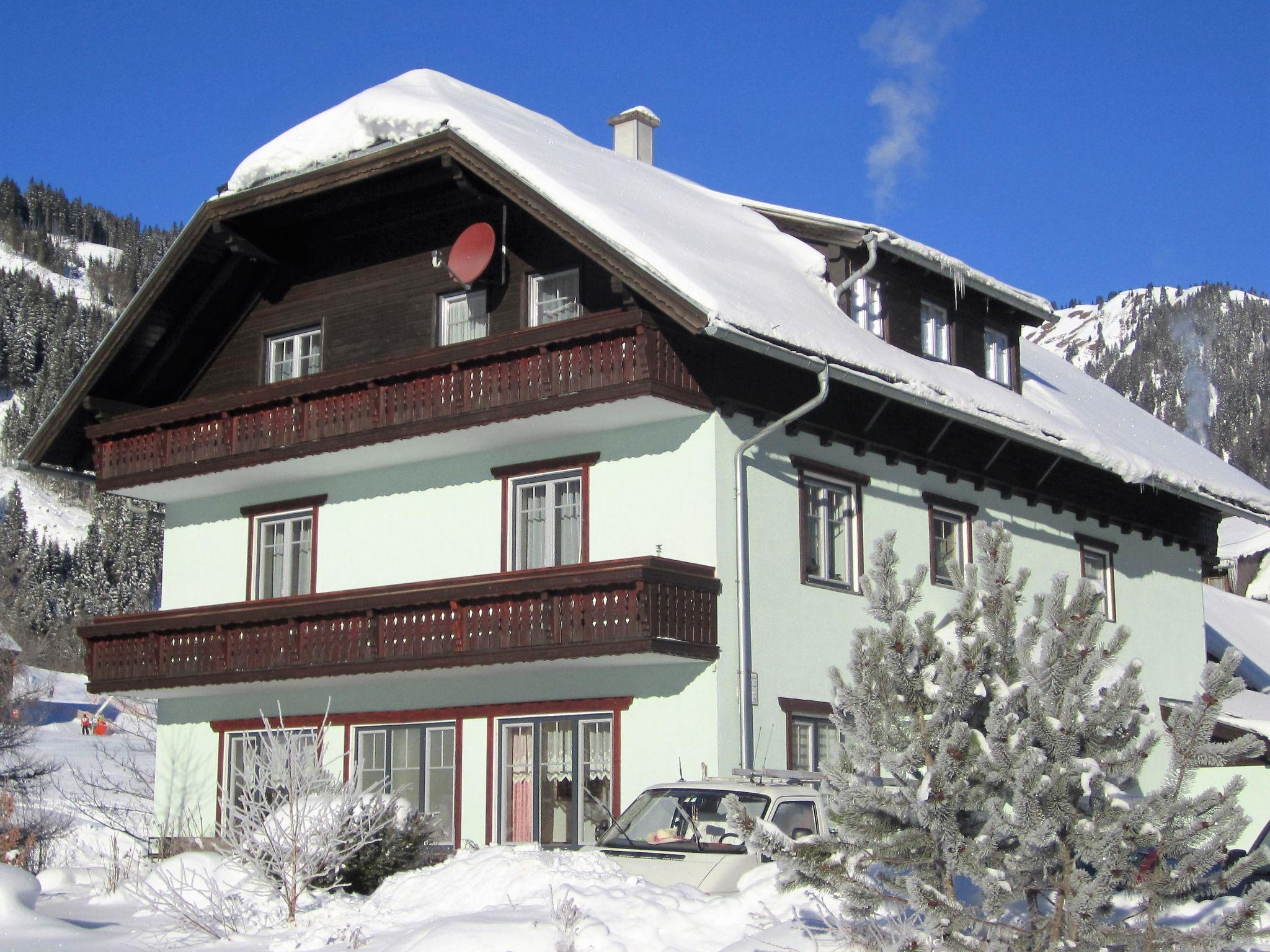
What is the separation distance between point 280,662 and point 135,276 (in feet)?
624

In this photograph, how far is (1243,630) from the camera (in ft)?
97.7

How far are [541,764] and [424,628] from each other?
2.16m

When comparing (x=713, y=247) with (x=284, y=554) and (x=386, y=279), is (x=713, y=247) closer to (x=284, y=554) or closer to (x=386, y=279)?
(x=386, y=279)

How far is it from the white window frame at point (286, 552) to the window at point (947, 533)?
8.33m

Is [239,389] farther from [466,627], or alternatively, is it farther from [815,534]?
[815,534]

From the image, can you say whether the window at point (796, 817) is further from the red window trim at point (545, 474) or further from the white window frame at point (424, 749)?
the white window frame at point (424, 749)

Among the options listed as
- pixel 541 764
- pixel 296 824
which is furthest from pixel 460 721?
A: pixel 296 824

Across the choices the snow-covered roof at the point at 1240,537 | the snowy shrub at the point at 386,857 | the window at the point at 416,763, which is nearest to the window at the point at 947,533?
the window at the point at 416,763

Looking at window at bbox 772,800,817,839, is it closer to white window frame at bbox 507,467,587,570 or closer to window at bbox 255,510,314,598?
white window frame at bbox 507,467,587,570

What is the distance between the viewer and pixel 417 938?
10625mm

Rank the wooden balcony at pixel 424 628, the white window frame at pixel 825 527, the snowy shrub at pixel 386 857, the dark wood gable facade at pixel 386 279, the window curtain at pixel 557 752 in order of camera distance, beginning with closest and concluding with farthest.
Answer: the snowy shrub at pixel 386 857
the wooden balcony at pixel 424 628
the window curtain at pixel 557 752
the white window frame at pixel 825 527
the dark wood gable facade at pixel 386 279

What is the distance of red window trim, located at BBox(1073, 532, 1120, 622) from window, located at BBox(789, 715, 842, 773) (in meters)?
6.18

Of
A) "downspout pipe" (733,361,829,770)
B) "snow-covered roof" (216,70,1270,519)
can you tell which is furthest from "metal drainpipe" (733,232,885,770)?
"snow-covered roof" (216,70,1270,519)

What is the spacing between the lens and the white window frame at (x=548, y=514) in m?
19.4
